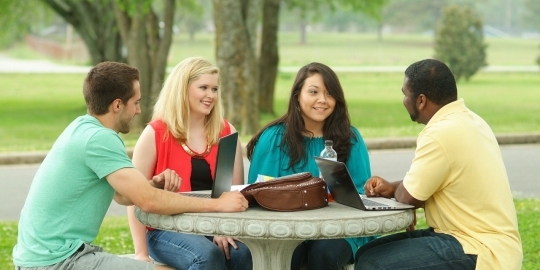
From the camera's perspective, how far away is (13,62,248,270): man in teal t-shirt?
441 centimetres

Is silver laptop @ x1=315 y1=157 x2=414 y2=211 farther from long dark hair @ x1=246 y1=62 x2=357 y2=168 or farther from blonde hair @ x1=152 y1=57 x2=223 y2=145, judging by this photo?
blonde hair @ x1=152 y1=57 x2=223 y2=145

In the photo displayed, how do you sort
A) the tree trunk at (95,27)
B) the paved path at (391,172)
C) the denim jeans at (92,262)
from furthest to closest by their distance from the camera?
the tree trunk at (95,27) → the paved path at (391,172) → the denim jeans at (92,262)

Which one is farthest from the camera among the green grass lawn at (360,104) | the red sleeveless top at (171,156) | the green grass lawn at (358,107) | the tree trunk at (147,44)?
the tree trunk at (147,44)

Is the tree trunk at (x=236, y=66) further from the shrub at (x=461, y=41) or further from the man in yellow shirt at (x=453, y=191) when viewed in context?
the shrub at (x=461, y=41)

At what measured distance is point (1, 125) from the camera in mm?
23016

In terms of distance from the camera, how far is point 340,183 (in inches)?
187

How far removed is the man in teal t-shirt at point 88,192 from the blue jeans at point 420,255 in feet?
2.43

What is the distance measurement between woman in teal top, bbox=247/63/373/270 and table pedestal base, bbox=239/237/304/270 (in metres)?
0.59

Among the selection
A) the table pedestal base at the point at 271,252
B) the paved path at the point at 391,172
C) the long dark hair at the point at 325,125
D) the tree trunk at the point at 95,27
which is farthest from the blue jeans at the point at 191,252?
the tree trunk at the point at 95,27

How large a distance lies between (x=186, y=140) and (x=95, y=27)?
21.4 m

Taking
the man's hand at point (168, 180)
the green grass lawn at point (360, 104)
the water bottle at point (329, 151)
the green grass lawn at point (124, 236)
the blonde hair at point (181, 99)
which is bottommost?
the green grass lawn at point (360, 104)

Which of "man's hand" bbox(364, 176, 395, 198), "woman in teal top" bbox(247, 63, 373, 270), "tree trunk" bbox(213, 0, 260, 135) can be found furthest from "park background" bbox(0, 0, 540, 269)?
"man's hand" bbox(364, 176, 395, 198)

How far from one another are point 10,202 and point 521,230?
592 cm

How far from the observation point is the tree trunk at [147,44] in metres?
19.3
